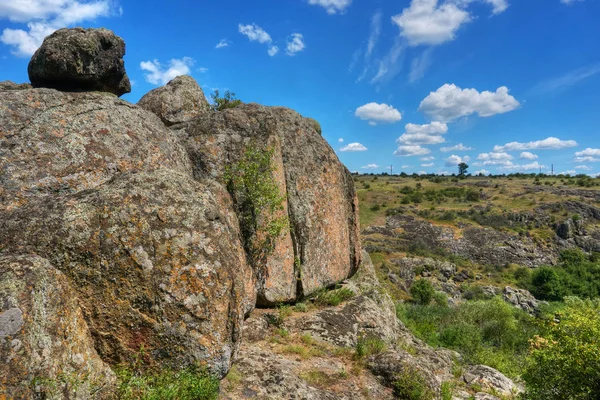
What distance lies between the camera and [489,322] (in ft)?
112

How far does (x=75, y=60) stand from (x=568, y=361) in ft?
47.7

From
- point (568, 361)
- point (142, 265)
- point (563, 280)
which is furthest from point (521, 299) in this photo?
point (142, 265)

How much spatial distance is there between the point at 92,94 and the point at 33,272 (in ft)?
18.5

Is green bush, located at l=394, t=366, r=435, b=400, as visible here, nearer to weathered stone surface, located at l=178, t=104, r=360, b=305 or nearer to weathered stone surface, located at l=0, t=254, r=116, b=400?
weathered stone surface, located at l=178, t=104, r=360, b=305

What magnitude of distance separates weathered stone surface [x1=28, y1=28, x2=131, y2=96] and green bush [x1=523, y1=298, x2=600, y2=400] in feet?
46.0

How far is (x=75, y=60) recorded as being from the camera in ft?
31.1

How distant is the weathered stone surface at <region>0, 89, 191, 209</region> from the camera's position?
7168 mm

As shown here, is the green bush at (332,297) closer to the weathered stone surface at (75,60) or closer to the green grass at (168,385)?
the green grass at (168,385)

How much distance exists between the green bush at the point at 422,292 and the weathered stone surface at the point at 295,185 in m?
35.0

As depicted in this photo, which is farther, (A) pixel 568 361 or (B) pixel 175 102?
(B) pixel 175 102

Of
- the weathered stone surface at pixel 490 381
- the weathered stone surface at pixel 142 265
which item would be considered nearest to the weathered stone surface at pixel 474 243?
the weathered stone surface at pixel 490 381

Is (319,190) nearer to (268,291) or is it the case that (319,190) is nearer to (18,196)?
(268,291)

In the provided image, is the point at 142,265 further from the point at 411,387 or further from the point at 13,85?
the point at 13,85

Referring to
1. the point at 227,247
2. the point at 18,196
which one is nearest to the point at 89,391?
the point at 227,247
